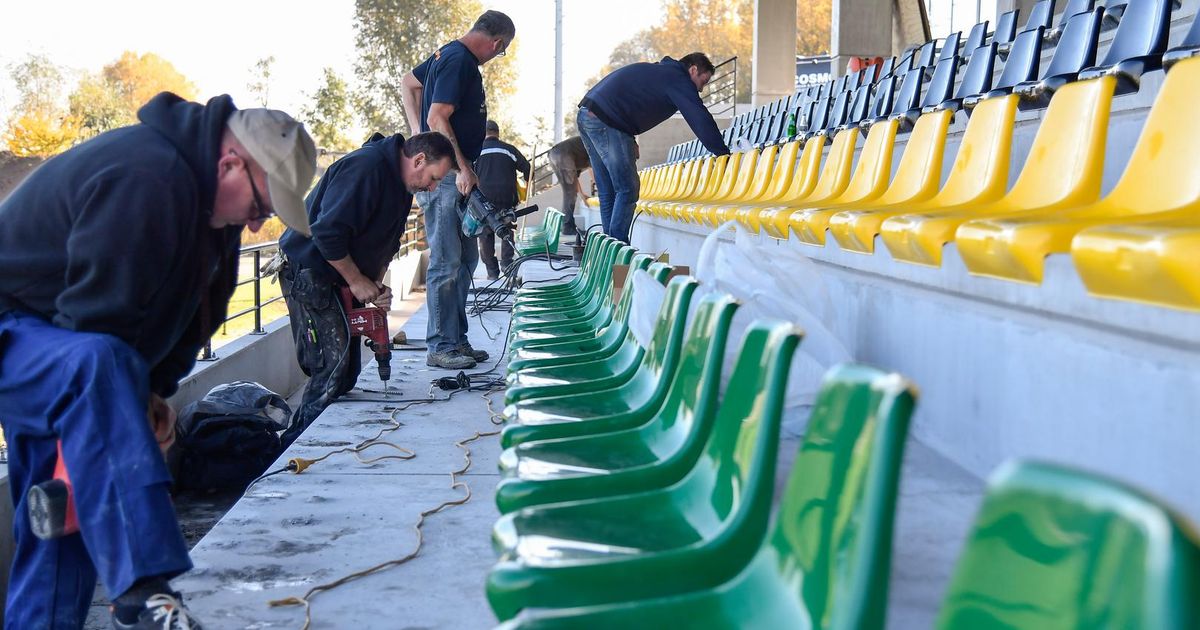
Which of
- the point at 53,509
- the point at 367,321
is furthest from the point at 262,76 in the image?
the point at 53,509

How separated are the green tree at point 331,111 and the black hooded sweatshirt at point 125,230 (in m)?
28.6

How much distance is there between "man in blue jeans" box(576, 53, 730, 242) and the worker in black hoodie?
3842mm

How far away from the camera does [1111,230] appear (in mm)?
1735

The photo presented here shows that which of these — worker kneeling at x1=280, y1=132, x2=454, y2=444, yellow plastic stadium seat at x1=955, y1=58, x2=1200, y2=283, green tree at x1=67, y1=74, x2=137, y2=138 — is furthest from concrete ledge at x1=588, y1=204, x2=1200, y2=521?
green tree at x1=67, y1=74, x2=137, y2=138

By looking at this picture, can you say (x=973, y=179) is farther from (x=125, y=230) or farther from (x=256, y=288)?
(x=256, y=288)

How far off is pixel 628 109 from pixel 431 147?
2.10 meters

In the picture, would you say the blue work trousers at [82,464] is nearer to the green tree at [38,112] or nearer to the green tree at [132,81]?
the green tree at [38,112]

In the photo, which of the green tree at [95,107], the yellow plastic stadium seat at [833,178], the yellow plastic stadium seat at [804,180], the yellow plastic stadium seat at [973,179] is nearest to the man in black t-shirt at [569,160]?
the yellow plastic stadium seat at [804,180]

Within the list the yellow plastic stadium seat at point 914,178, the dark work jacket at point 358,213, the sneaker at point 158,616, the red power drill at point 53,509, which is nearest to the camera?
the sneaker at point 158,616

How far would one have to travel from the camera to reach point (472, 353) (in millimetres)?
5551

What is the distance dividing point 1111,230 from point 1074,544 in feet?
4.17

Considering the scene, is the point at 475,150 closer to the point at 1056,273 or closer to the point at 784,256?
the point at 784,256

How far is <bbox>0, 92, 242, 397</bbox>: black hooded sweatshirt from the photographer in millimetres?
2105

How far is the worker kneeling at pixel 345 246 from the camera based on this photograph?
4332 millimetres
